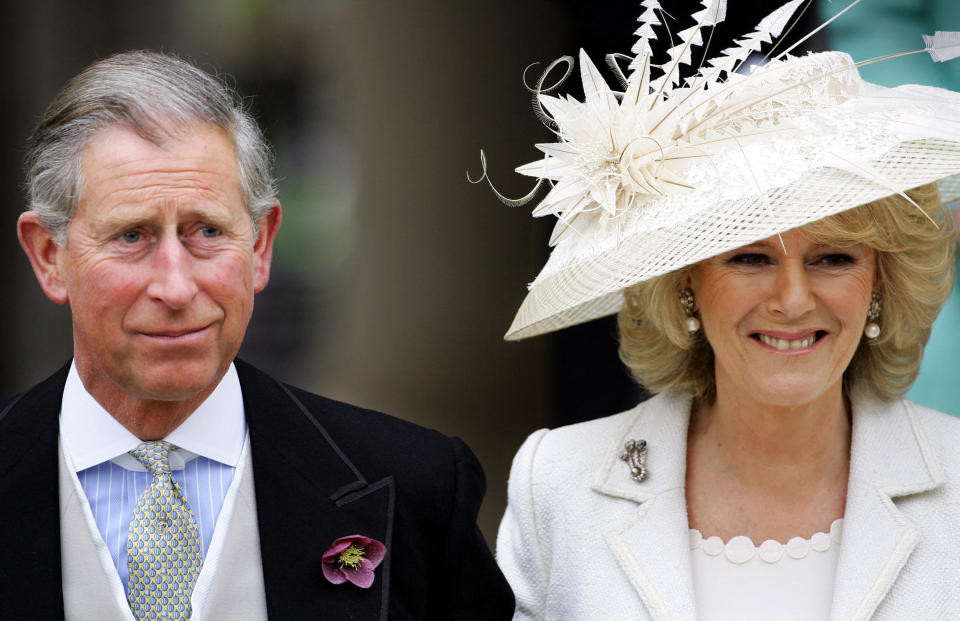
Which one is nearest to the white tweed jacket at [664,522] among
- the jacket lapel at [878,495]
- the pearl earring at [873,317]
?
the jacket lapel at [878,495]

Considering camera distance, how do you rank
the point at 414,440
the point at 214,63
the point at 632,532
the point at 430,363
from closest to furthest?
the point at 414,440 → the point at 632,532 → the point at 214,63 → the point at 430,363

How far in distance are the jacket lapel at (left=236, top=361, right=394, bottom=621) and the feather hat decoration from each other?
61cm

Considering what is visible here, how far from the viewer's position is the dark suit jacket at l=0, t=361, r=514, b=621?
225cm

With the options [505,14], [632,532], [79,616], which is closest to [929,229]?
[632,532]

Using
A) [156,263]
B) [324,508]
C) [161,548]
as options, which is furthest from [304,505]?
[156,263]

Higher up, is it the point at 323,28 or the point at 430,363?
the point at 323,28

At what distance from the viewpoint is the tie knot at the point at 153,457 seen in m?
2.32

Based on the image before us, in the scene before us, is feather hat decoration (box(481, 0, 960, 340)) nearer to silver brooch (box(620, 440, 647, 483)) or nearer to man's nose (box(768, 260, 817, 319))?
man's nose (box(768, 260, 817, 319))

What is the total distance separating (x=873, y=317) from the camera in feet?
9.37

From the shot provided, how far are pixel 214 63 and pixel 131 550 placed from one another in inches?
122

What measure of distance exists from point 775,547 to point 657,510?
0.89 ft

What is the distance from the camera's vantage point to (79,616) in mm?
2205

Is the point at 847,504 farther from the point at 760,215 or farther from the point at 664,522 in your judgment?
the point at 760,215

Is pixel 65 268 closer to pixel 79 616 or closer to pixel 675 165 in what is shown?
pixel 79 616
